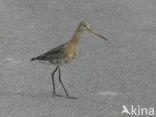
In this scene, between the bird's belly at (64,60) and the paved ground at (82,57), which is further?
the bird's belly at (64,60)

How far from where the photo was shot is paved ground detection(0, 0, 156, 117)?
7543 millimetres

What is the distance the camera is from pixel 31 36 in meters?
10.8

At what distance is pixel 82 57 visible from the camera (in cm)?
966

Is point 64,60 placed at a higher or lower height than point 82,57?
higher

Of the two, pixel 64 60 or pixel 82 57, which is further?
pixel 82 57

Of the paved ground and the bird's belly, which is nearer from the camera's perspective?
the paved ground

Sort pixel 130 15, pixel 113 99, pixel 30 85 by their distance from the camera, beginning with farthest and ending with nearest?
pixel 130 15
pixel 30 85
pixel 113 99

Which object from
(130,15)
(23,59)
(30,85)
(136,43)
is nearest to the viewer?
(30,85)

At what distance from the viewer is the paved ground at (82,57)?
7.54 meters

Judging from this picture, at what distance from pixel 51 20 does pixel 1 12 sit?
126cm

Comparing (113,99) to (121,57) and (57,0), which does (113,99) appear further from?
(57,0)

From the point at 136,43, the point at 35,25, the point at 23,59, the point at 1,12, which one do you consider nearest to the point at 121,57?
the point at 136,43

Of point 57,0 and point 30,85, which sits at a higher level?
point 57,0

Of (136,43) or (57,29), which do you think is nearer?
(136,43)
